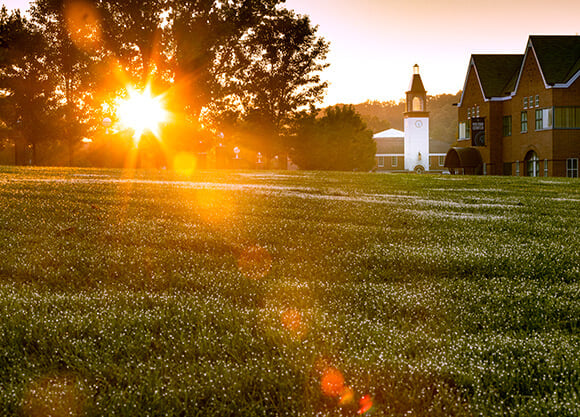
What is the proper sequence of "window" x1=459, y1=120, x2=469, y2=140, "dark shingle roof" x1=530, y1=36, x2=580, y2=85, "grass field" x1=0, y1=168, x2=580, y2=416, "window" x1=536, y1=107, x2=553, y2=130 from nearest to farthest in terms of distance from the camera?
"grass field" x1=0, y1=168, x2=580, y2=416, "window" x1=536, y1=107, x2=553, y2=130, "dark shingle roof" x1=530, y1=36, x2=580, y2=85, "window" x1=459, y1=120, x2=469, y2=140

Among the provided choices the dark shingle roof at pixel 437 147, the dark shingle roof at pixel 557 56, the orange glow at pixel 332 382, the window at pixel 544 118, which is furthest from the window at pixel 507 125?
the dark shingle roof at pixel 437 147

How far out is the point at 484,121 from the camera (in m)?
47.1

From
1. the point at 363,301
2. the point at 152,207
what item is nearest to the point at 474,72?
the point at 152,207

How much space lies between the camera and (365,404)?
2.61 m

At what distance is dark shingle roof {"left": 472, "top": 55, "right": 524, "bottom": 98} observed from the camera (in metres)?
47.1

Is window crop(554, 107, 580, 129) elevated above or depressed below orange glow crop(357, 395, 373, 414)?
above

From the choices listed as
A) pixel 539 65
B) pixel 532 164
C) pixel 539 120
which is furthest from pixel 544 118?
pixel 539 65

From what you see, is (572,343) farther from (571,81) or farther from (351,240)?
(571,81)

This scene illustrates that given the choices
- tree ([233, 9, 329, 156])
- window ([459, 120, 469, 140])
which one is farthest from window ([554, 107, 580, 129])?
tree ([233, 9, 329, 156])

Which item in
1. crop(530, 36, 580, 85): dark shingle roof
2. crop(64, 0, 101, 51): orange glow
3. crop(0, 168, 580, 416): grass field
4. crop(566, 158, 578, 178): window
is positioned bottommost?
crop(0, 168, 580, 416): grass field

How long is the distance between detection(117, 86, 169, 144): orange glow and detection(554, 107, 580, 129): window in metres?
28.8

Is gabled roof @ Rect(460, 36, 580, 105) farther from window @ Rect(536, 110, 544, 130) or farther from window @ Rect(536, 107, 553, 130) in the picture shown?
window @ Rect(536, 110, 544, 130)

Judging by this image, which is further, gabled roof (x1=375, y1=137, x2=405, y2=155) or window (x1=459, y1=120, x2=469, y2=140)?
gabled roof (x1=375, y1=137, x2=405, y2=155)

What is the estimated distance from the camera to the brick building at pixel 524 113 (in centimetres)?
3847
